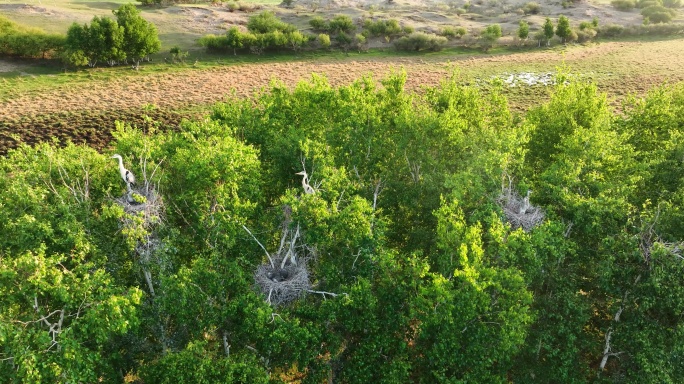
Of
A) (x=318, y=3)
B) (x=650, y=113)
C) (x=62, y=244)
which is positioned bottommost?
(x=62, y=244)

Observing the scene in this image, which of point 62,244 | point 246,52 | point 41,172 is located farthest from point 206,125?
point 246,52

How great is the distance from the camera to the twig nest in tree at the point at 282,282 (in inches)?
682

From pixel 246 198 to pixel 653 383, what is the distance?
665 inches

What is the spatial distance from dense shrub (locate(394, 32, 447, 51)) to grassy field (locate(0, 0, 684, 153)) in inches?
73.4

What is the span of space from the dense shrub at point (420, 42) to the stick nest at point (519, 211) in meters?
71.4

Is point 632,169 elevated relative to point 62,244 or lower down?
elevated

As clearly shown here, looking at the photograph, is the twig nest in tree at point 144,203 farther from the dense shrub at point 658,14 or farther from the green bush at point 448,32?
the dense shrub at point 658,14

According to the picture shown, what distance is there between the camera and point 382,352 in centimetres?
1850

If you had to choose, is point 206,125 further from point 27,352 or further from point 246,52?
point 246,52

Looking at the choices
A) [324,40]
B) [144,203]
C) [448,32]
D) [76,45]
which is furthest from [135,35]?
[144,203]

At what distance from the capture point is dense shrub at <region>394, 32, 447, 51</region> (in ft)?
282

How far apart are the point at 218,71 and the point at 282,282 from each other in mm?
64808

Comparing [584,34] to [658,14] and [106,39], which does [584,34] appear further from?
[106,39]

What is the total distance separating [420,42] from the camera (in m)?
86.3
